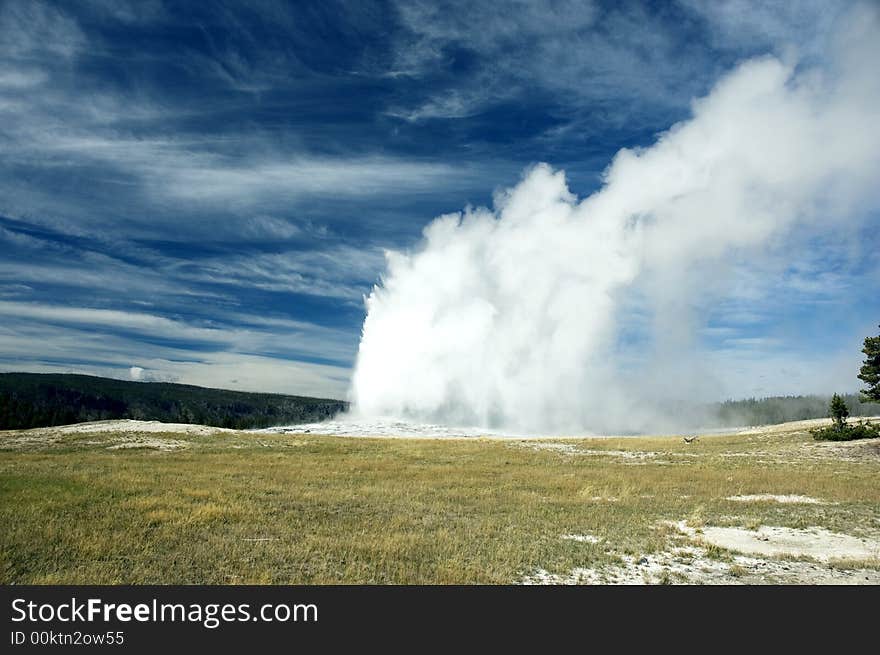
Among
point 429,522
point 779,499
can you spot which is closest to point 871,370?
point 779,499

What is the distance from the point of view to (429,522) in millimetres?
16891

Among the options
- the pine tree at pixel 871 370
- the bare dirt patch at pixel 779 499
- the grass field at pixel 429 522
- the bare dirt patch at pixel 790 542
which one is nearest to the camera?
the grass field at pixel 429 522

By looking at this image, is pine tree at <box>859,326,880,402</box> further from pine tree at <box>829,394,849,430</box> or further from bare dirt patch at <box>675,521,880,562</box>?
bare dirt patch at <box>675,521,880,562</box>

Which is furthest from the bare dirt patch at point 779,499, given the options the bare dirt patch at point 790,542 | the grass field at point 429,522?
the bare dirt patch at point 790,542

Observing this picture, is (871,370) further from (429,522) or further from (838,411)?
(429,522)

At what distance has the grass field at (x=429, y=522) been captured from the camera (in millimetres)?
11531

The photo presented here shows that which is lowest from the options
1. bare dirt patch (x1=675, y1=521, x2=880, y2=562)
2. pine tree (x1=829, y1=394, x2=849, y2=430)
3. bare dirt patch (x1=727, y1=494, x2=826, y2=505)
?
bare dirt patch (x1=727, y1=494, x2=826, y2=505)

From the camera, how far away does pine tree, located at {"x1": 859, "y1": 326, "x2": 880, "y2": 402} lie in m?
43.0

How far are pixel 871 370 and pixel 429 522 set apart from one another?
45.0 m

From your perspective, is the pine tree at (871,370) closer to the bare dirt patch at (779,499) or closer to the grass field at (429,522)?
the grass field at (429,522)

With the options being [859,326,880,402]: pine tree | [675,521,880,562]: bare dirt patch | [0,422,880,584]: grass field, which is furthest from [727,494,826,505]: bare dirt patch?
[859,326,880,402]: pine tree

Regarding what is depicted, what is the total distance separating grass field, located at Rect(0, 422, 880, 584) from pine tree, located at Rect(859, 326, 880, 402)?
9.37 m

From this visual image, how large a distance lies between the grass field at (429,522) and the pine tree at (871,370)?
9.37m
